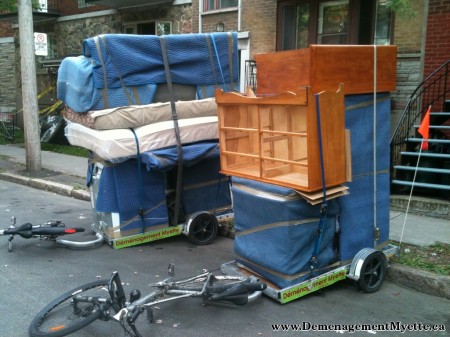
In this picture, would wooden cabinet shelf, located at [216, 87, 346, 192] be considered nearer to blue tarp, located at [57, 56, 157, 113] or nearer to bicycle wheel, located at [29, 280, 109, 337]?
blue tarp, located at [57, 56, 157, 113]

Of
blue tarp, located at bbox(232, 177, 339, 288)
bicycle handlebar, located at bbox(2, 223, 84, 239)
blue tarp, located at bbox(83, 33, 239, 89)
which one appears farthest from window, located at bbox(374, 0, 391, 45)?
bicycle handlebar, located at bbox(2, 223, 84, 239)

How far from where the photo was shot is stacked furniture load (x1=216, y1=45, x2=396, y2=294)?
3.98 meters

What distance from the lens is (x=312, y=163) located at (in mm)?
3939

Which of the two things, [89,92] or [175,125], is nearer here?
[89,92]

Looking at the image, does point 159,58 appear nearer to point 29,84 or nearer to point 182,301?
point 182,301

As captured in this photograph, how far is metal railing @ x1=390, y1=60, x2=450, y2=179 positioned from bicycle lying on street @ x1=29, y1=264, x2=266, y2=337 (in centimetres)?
469

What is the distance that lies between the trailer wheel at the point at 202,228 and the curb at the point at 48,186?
10.7ft

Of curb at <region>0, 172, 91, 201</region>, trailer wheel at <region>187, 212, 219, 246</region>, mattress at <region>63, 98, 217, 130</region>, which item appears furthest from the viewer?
curb at <region>0, 172, 91, 201</region>

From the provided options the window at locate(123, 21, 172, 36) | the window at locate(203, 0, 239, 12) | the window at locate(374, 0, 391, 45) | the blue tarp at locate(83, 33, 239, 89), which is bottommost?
the blue tarp at locate(83, 33, 239, 89)

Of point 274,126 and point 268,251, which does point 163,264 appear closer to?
point 268,251

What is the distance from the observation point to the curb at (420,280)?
449 centimetres

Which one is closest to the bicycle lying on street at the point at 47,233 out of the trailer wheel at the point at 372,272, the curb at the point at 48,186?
the curb at the point at 48,186

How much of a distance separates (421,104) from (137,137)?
5421 millimetres

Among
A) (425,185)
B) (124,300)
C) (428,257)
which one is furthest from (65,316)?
(425,185)
